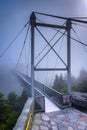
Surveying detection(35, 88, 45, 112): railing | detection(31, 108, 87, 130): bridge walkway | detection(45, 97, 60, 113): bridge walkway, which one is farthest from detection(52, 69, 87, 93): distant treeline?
detection(31, 108, 87, 130): bridge walkway

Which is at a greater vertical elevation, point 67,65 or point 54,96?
point 67,65

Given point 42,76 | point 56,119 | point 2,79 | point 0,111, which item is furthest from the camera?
point 2,79

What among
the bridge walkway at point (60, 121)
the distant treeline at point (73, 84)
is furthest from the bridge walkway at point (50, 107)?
the distant treeline at point (73, 84)

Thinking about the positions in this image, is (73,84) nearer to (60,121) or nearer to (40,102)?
(40,102)

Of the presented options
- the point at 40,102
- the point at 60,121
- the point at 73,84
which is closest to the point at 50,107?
the point at 40,102

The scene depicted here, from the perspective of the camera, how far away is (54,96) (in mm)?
9727

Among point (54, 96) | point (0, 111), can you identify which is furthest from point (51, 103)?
point (0, 111)

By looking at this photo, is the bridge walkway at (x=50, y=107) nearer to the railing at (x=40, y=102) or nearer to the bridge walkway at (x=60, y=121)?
the railing at (x=40, y=102)

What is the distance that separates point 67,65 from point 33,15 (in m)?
2.99

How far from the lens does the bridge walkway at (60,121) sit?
20.3ft

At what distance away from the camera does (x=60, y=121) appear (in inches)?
266

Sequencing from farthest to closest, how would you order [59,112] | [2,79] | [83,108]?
[2,79] < [83,108] < [59,112]

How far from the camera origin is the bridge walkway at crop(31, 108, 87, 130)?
20.3 ft

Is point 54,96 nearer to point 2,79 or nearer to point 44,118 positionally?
point 44,118
